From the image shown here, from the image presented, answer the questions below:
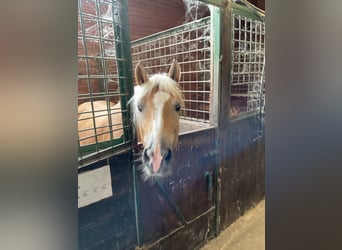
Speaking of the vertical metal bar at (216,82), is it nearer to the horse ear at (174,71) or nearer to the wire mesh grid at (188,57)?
the wire mesh grid at (188,57)

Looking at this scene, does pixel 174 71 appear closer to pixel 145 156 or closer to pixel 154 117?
pixel 154 117

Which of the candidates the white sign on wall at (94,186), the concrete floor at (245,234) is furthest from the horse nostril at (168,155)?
the concrete floor at (245,234)

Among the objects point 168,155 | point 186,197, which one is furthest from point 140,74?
point 186,197

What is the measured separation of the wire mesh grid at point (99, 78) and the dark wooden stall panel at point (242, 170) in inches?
25.8

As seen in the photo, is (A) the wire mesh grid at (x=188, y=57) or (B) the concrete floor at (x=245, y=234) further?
(B) the concrete floor at (x=245, y=234)

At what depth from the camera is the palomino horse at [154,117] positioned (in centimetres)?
86

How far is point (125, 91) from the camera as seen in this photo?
86 centimetres

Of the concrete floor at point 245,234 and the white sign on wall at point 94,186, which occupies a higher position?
the white sign on wall at point 94,186

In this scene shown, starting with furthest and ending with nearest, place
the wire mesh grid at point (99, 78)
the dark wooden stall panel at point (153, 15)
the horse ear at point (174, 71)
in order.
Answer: the horse ear at point (174, 71)
the dark wooden stall panel at point (153, 15)
the wire mesh grid at point (99, 78)

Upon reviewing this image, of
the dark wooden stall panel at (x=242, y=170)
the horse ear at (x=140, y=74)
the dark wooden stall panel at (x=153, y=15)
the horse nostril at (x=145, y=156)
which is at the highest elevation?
the dark wooden stall panel at (x=153, y=15)

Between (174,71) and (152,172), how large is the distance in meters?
0.36

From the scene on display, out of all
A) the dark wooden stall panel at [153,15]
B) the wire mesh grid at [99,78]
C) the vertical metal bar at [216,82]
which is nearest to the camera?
the wire mesh grid at [99,78]

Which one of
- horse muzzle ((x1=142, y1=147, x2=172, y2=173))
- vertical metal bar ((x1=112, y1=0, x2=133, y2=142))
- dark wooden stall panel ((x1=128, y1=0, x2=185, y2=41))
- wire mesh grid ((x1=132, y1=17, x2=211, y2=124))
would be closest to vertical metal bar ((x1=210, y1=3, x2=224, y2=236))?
wire mesh grid ((x1=132, y1=17, x2=211, y2=124))
